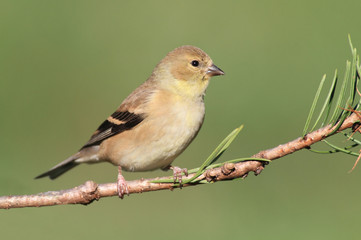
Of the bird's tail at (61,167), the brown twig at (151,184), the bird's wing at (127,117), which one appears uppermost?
the bird's wing at (127,117)

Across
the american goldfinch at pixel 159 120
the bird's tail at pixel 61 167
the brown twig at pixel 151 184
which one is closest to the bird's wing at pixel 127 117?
the american goldfinch at pixel 159 120

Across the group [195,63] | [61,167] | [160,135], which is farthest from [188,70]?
[61,167]

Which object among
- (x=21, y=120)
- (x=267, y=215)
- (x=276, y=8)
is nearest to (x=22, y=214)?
(x=21, y=120)

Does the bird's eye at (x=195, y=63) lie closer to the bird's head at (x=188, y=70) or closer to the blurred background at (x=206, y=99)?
the bird's head at (x=188, y=70)

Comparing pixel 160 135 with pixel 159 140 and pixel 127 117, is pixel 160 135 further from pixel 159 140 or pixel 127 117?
pixel 127 117

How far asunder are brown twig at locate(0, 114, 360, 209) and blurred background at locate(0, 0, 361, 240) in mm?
1763

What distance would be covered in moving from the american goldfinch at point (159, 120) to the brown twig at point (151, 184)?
1.12 meters

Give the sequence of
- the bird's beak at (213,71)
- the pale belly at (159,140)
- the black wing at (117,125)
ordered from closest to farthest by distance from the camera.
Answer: the pale belly at (159,140)
the black wing at (117,125)
the bird's beak at (213,71)

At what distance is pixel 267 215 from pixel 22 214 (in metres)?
1.94

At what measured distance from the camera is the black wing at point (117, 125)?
12.3 ft

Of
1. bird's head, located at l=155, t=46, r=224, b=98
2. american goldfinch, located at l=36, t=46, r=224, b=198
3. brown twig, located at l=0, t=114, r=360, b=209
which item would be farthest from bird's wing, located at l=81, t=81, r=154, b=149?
brown twig, located at l=0, t=114, r=360, b=209

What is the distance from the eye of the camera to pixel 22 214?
412cm

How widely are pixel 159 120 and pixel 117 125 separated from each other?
0.44 m

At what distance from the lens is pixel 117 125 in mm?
3885
